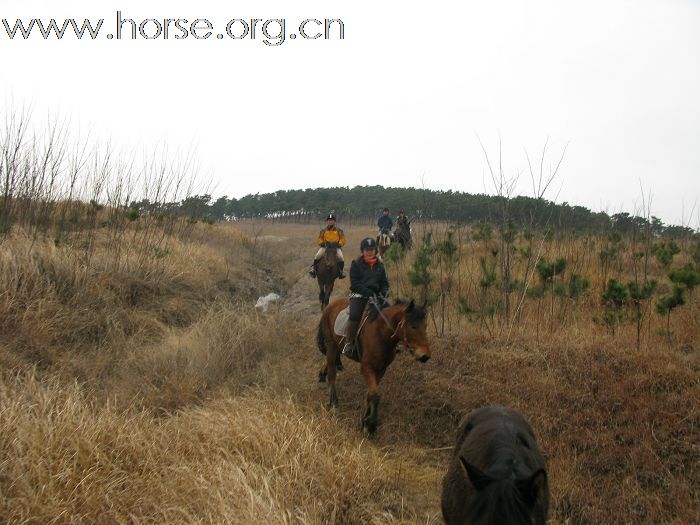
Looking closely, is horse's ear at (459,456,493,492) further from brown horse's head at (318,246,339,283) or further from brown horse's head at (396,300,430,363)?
brown horse's head at (318,246,339,283)

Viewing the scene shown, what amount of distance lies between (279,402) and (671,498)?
383 centimetres

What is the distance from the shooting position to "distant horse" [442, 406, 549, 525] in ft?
8.08

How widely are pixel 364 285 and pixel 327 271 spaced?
5067mm

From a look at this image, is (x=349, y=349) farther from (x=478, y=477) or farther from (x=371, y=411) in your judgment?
(x=478, y=477)

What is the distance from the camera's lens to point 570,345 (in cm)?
719

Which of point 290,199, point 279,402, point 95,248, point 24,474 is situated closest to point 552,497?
point 279,402

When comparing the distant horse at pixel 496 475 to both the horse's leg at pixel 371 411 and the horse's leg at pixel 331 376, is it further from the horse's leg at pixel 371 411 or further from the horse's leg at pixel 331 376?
the horse's leg at pixel 331 376

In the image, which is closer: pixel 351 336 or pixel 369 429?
pixel 369 429

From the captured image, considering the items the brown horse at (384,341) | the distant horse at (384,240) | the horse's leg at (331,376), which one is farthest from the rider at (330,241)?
the distant horse at (384,240)

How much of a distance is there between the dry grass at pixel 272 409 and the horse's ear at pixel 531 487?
177 centimetres

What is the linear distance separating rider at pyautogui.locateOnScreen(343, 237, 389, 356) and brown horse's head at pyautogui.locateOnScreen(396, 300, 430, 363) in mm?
1088

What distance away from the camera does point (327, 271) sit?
11.8 m

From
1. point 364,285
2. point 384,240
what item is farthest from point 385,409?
point 384,240

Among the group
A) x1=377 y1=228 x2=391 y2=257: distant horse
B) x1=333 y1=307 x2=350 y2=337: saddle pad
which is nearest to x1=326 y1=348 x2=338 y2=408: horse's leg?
x1=333 y1=307 x2=350 y2=337: saddle pad
